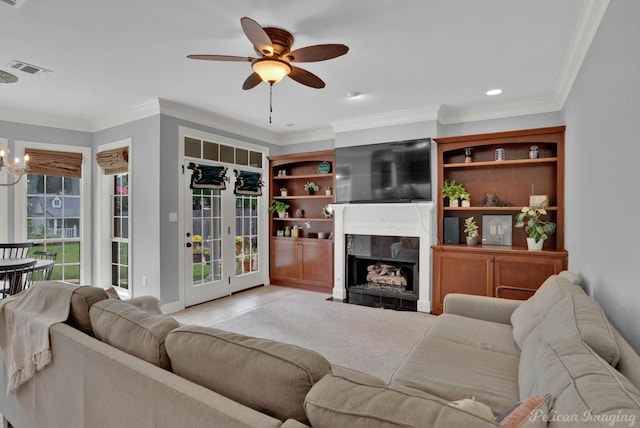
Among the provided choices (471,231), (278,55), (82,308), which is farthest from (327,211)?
(82,308)

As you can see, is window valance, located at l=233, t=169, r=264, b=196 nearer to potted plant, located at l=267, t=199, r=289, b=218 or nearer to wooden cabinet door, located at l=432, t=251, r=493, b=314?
potted plant, located at l=267, t=199, r=289, b=218

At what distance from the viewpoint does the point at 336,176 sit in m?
5.11

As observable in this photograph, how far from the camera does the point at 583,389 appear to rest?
0.89 meters

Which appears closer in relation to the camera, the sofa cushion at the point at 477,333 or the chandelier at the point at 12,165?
the sofa cushion at the point at 477,333

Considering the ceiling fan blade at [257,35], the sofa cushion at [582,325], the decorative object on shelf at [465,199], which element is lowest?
the sofa cushion at [582,325]

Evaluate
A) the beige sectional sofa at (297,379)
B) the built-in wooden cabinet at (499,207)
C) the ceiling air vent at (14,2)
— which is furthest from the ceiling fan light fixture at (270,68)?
the built-in wooden cabinet at (499,207)

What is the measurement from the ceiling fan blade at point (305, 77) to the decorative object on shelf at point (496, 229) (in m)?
2.99

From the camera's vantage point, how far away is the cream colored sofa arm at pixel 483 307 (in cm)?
255

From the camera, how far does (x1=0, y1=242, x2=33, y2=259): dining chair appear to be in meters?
3.90

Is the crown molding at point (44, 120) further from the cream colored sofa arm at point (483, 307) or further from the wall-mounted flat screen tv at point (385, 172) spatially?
the cream colored sofa arm at point (483, 307)

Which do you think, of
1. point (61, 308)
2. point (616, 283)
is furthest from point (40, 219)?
point (616, 283)

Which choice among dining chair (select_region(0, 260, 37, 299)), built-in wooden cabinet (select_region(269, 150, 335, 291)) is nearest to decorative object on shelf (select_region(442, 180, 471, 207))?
built-in wooden cabinet (select_region(269, 150, 335, 291))

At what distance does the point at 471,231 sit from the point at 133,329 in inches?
159

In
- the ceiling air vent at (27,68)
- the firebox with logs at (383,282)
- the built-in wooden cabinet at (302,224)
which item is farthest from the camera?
the built-in wooden cabinet at (302,224)
